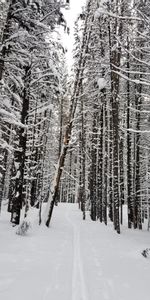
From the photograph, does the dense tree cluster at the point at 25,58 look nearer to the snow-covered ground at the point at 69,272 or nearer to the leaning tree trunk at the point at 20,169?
the leaning tree trunk at the point at 20,169

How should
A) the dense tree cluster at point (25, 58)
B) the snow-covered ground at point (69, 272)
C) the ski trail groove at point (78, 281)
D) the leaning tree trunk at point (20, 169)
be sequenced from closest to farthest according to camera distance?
the ski trail groove at point (78, 281)
the snow-covered ground at point (69, 272)
the dense tree cluster at point (25, 58)
the leaning tree trunk at point (20, 169)

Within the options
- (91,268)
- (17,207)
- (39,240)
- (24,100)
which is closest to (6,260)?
(91,268)

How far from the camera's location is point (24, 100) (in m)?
14.7

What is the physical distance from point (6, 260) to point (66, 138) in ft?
33.6

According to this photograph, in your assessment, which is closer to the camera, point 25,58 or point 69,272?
point 69,272

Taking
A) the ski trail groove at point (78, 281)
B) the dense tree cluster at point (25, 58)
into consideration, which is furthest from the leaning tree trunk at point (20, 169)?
the ski trail groove at point (78, 281)

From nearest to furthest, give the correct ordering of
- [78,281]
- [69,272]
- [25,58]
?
[78,281] → [69,272] → [25,58]

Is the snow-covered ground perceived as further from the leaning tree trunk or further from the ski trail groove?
the leaning tree trunk

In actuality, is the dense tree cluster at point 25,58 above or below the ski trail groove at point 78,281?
above

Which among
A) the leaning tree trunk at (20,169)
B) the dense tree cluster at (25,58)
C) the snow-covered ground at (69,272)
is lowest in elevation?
the snow-covered ground at (69,272)

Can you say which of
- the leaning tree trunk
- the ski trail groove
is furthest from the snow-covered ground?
the leaning tree trunk

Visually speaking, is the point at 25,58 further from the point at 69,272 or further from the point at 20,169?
the point at 69,272

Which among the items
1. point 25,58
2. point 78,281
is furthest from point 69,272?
point 25,58

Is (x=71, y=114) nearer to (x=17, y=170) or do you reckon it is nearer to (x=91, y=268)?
(x=17, y=170)
